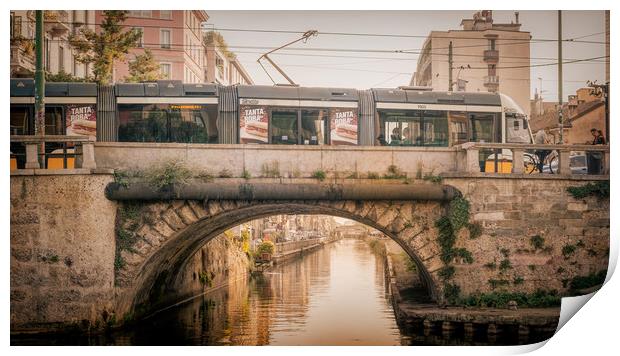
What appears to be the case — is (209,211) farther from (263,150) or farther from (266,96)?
(266,96)

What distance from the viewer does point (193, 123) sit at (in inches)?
896

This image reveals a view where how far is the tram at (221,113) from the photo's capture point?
22.5m

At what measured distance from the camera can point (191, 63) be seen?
3928 cm

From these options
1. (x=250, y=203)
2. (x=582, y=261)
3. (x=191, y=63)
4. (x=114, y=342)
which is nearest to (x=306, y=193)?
(x=250, y=203)

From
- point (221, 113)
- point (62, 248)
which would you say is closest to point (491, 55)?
point (221, 113)

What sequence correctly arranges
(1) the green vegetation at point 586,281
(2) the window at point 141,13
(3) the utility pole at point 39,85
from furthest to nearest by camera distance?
(2) the window at point 141,13, (1) the green vegetation at point 586,281, (3) the utility pole at point 39,85

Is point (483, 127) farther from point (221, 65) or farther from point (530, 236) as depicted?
point (221, 65)

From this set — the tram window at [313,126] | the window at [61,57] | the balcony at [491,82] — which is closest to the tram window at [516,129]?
the tram window at [313,126]

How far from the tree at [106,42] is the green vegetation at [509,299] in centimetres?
1689

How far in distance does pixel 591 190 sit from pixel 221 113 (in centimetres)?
986

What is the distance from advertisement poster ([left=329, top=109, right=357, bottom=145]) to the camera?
22734 millimetres

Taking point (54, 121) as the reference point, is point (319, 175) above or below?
below

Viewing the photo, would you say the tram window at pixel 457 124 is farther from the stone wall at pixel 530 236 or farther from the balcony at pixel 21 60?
the balcony at pixel 21 60

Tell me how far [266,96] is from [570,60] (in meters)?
8.62
